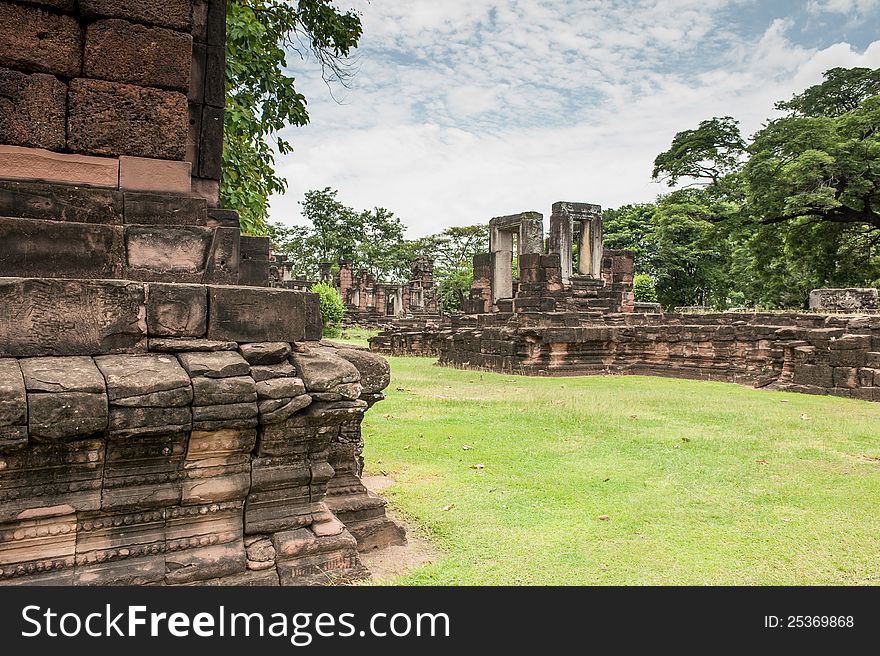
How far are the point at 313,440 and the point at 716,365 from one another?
36.2 ft

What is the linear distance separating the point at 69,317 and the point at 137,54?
1.30 meters

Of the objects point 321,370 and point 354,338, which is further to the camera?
point 354,338

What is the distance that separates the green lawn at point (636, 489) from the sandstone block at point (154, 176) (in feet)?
7.11

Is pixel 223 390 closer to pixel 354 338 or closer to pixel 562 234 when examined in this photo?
pixel 562 234

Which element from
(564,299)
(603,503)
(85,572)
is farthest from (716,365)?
(85,572)

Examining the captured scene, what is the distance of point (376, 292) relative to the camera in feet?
144

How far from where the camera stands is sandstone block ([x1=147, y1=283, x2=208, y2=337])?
2.64 metres

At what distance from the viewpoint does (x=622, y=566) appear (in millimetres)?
2973

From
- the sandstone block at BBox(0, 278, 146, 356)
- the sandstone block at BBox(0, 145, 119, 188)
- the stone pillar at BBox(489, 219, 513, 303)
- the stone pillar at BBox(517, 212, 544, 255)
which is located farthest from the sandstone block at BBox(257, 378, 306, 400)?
the stone pillar at BBox(489, 219, 513, 303)

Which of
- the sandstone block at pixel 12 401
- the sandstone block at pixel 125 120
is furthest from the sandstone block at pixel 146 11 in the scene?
the sandstone block at pixel 12 401

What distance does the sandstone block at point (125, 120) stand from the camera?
2.82 meters

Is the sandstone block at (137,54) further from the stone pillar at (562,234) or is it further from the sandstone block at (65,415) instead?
the stone pillar at (562,234)

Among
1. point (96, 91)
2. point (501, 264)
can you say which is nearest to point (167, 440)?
point (96, 91)

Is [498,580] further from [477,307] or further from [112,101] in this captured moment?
[477,307]
